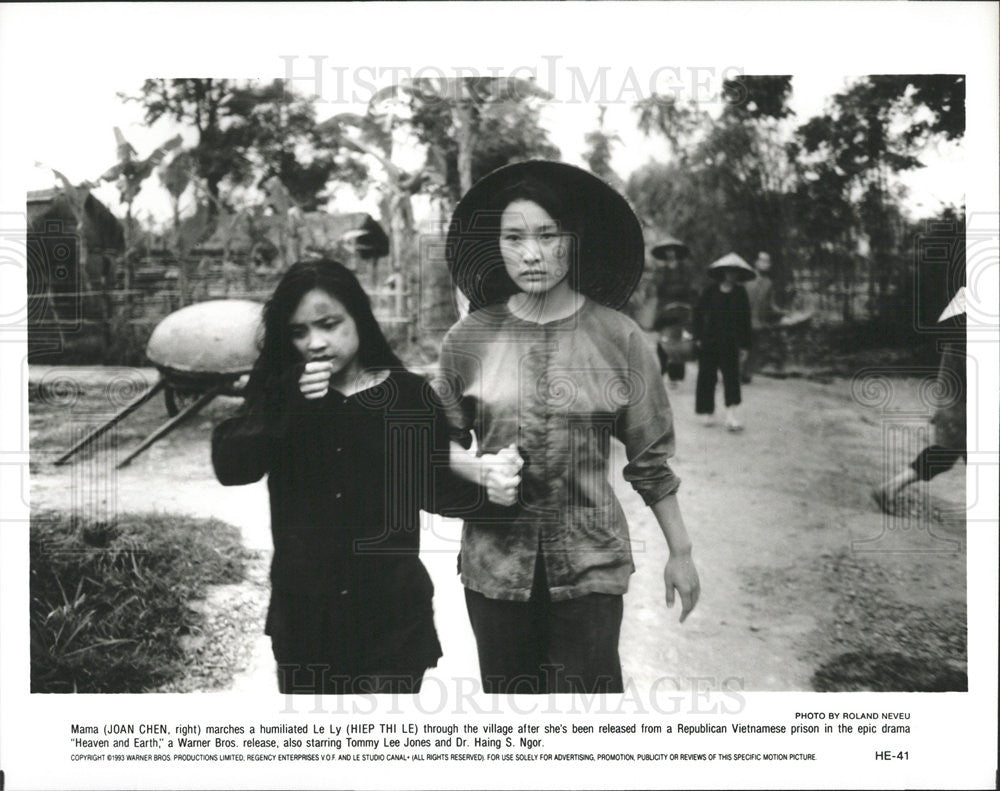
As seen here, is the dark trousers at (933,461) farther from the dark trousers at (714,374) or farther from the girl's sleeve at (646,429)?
the girl's sleeve at (646,429)

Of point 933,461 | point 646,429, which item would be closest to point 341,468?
point 646,429

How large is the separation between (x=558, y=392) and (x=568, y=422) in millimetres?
97

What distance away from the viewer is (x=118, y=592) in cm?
298

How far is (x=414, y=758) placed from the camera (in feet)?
9.80

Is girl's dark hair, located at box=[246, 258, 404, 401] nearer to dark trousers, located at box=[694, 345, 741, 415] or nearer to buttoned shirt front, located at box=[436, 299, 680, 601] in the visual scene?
buttoned shirt front, located at box=[436, 299, 680, 601]

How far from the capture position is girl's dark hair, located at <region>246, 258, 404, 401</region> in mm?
2820

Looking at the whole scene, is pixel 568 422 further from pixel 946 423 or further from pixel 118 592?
pixel 118 592

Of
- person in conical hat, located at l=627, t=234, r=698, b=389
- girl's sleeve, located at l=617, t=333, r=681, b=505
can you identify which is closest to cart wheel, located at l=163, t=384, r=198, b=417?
girl's sleeve, located at l=617, t=333, r=681, b=505

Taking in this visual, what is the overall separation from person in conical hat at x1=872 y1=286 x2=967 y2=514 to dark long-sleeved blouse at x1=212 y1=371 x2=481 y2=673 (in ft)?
4.59

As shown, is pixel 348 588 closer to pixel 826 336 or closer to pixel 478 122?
pixel 478 122

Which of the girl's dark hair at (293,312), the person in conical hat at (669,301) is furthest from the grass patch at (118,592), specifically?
the person in conical hat at (669,301)

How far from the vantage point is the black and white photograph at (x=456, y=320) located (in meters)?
2.96

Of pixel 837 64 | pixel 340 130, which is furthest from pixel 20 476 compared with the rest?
pixel 837 64

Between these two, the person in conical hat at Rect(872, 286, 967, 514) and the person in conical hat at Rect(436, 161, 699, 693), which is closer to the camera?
the person in conical hat at Rect(436, 161, 699, 693)
